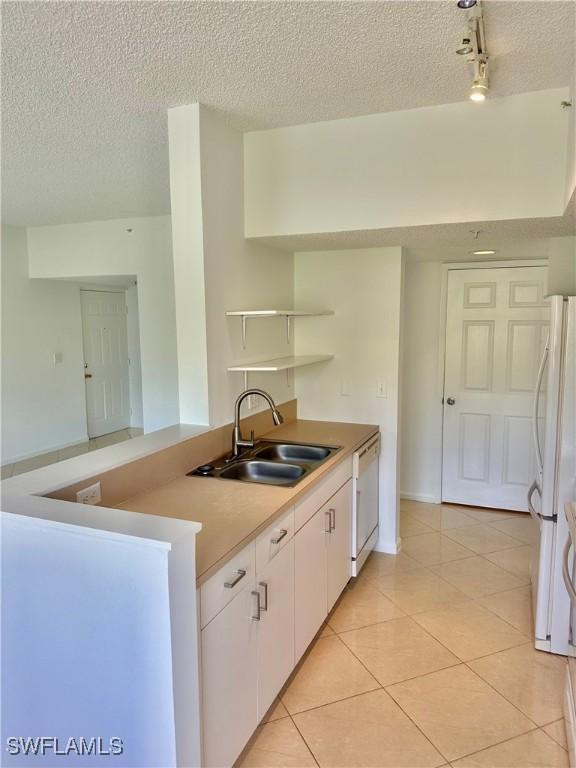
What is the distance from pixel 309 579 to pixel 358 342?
1.71 m

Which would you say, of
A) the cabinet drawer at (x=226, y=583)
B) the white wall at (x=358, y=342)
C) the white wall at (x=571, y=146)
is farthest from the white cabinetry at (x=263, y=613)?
the white wall at (x=571, y=146)

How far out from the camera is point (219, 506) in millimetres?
2020

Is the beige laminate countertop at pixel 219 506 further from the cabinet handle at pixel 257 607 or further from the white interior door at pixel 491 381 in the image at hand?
the white interior door at pixel 491 381

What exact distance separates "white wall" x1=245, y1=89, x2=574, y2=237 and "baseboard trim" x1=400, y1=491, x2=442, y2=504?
2.73 metres

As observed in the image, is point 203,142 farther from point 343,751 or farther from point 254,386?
point 343,751

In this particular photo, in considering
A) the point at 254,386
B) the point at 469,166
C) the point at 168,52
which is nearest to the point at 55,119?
the point at 168,52

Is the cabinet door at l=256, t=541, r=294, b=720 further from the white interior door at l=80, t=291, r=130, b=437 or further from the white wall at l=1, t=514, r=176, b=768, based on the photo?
the white interior door at l=80, t=291, r=130, b=437

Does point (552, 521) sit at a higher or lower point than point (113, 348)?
lower

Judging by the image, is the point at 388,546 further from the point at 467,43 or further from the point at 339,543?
the point at 467,43

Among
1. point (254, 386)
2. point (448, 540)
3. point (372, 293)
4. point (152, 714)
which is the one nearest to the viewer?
point (152, 714)

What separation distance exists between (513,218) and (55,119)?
2.27 meters

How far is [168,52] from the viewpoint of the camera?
1.90 meters

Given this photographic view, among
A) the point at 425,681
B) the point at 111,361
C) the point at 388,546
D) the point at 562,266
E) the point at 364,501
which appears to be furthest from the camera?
the point at 111,361
